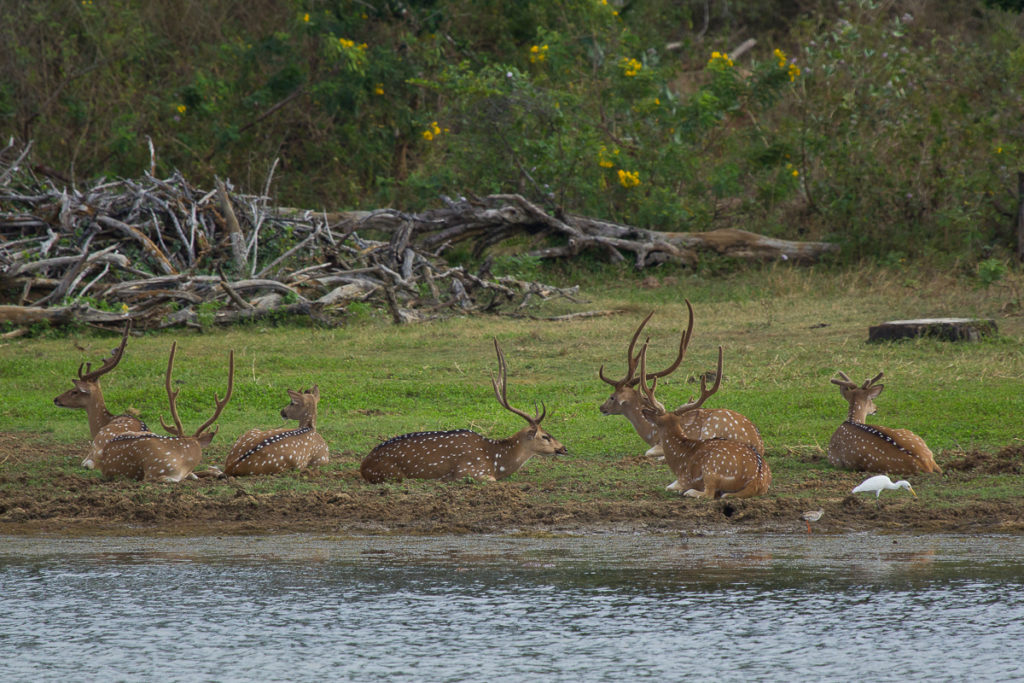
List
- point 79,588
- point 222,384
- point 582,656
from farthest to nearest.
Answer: point 222,384 < point 79,588 < point 582,656

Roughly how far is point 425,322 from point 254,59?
1039 cm

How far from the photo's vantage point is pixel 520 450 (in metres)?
8.48

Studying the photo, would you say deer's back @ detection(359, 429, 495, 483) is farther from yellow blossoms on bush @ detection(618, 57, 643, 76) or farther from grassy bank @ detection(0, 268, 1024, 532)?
yellow blossoms on bush @ detection(618, 57, 643, 76)

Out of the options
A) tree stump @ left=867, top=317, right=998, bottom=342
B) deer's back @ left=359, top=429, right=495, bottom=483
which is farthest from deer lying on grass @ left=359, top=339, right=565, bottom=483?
tree stump @ left=867, top=317, right=998, bottom=342

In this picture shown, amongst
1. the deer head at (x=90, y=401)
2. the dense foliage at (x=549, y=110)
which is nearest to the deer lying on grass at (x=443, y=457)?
the deer head at (x=90, y=401)

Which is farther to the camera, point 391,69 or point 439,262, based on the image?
point 391,69

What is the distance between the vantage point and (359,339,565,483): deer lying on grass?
8.27m

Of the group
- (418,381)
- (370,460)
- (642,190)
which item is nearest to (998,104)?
(642,190)

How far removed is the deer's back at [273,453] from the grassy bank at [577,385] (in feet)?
0.42

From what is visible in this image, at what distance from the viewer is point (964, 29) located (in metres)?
26.0

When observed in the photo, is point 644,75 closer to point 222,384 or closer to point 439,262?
point 439,262

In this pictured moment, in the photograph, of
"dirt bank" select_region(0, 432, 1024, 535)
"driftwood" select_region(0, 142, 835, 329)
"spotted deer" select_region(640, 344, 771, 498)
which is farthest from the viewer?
"driftwood" select_region(0, 142, 835, 329)

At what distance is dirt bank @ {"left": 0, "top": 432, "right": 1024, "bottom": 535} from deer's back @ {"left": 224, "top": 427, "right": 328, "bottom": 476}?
0.09m

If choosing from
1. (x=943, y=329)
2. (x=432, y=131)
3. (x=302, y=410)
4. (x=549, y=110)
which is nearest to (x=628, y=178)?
(x=549, y=110)
